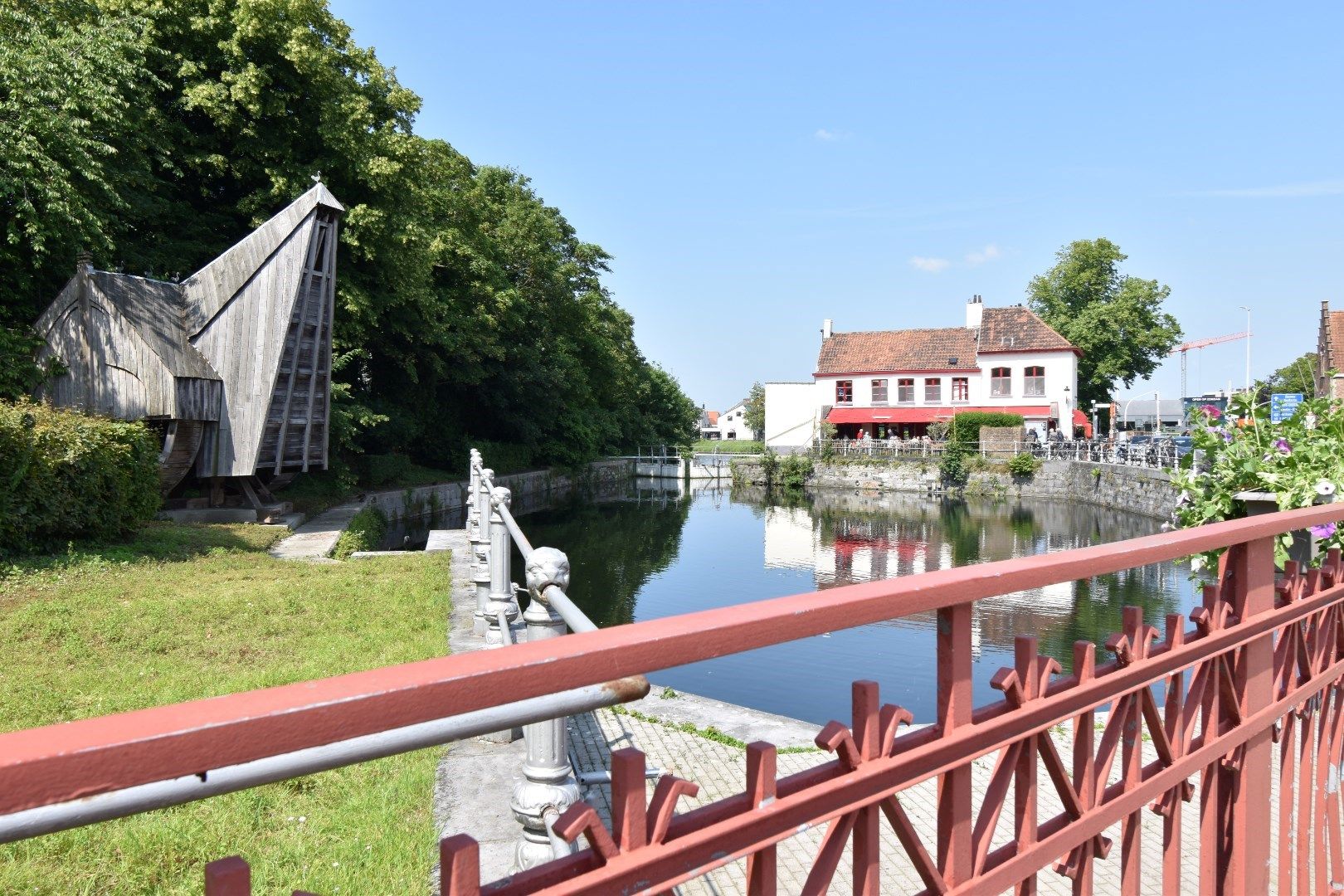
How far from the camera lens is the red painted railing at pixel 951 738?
866 mm

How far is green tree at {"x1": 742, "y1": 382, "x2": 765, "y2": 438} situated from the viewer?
10462cm

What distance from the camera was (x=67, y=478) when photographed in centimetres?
1087

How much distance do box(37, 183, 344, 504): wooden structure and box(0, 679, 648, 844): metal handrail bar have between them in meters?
15.4

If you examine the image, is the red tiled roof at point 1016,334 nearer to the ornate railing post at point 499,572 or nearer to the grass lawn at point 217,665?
the grass lawn at point 217,665

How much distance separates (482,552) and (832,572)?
1438 cm

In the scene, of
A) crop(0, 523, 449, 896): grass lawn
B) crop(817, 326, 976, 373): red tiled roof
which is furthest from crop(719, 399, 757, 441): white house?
crop(0, 523, 449, 896): grass lawn

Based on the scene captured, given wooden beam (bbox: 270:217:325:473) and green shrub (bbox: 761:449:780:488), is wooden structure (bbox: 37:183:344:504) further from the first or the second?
green shrub (bbox: 761:449:780:488)

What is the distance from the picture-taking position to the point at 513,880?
1.06m

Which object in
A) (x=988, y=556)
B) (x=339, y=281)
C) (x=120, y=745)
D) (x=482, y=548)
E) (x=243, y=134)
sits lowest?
(x=988, y=556)

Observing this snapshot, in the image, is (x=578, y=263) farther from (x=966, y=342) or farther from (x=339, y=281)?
(x=339, y=281)

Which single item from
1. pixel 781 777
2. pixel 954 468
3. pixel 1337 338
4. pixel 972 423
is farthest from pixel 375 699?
pixel 1337 338

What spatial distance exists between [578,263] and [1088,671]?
143 feet

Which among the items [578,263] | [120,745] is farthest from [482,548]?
[578,263]

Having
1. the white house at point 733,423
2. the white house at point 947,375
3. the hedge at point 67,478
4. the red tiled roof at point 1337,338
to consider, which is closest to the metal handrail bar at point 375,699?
the hedge at point 67,478
